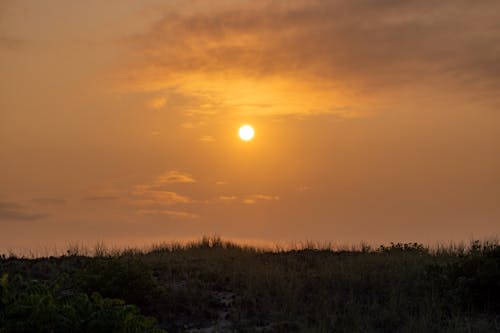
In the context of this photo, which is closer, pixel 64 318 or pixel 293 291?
pixel 64 318

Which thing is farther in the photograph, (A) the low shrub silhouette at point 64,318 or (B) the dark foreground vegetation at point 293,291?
(B) the dark foreground vegetation at point 293,291

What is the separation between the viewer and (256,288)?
15.7 m

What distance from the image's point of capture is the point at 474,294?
15156 millimetres

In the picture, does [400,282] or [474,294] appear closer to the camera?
[474,294]

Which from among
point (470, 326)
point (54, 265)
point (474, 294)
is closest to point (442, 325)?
point (470, 326)

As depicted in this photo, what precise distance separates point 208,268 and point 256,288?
2055 mm

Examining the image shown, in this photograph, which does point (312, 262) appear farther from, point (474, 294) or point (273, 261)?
point (474, 294)

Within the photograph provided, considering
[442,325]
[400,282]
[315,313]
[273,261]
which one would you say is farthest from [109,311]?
[273,261]

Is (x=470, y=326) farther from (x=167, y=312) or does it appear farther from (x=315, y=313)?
(x=167, y=312)

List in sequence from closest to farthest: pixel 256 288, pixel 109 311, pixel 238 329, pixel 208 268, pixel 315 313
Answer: pixel 109 311, pixel 238 329, pixel 315 313, pixel 256 288, pixel 208 268

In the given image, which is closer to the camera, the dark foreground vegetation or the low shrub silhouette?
the low shrub silhouette

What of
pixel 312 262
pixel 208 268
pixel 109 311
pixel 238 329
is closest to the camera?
pixel 109 311

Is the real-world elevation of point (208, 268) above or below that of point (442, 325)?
above

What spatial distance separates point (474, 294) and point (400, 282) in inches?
71.9
